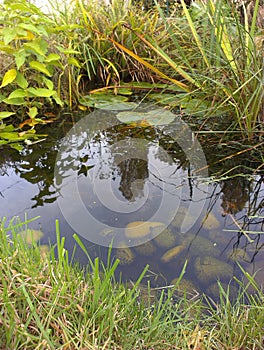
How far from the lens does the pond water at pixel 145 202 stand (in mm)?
1327

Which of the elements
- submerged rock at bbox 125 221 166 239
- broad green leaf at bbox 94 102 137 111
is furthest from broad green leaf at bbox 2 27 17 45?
submerged rock at bbox 125 221 166 239

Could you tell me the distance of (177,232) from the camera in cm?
146

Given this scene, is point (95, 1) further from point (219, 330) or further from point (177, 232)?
point (219, 330)

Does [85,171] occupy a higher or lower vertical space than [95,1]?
lower

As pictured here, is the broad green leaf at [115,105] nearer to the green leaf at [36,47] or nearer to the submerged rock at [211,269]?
the green leaf at [36,47]

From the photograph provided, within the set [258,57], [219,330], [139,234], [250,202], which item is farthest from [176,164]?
[219,330]

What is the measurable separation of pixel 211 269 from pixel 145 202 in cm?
50

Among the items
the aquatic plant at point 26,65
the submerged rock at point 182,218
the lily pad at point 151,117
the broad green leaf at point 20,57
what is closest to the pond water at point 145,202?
the submerged rock at point 182,218

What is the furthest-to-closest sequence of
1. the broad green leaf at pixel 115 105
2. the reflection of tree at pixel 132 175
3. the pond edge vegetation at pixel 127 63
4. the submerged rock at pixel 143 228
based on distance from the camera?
the broad green leaf at pixel 115 105 < the pond edge vegetation at pixel 127 63 < the reflection of tree at pixel 132 175 < the submerged rock at pixel 143 228

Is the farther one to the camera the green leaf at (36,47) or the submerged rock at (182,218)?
the green leaf at (36,47)

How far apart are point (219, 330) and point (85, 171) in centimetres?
117

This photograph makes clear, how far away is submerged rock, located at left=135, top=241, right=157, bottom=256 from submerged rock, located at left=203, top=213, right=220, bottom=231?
0.26 metres

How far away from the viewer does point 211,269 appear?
128 cm

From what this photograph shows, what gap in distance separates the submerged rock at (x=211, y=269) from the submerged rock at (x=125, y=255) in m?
0.26
